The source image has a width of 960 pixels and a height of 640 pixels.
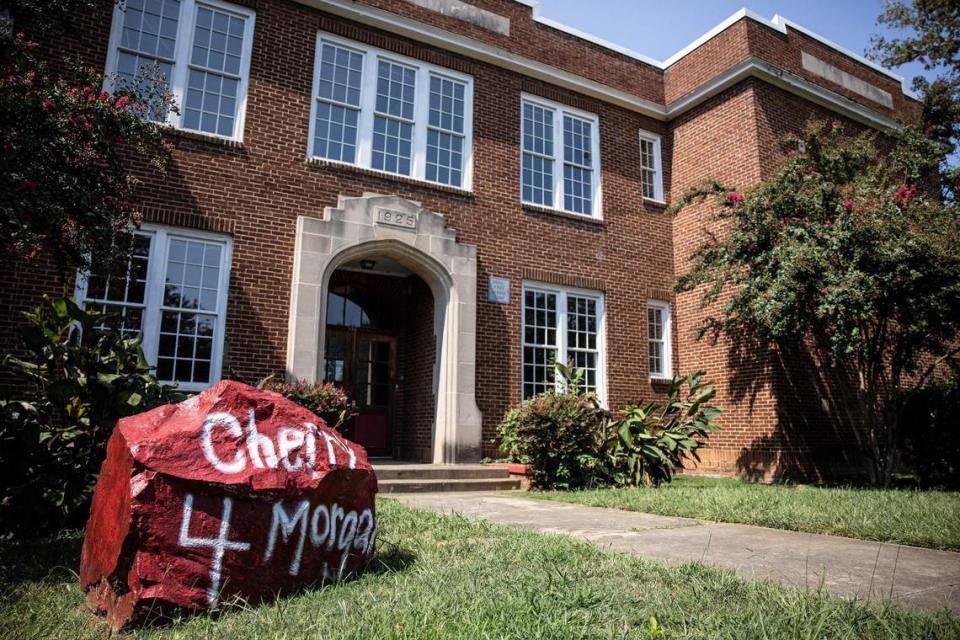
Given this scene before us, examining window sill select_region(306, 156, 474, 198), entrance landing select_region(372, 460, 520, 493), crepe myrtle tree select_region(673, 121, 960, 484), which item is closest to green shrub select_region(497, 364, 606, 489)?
entrance landing select_region(372, 460, 520, 493)

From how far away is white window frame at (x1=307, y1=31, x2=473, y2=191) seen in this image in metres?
11.1

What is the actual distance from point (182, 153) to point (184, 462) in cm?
792

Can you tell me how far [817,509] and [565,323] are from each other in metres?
6.93

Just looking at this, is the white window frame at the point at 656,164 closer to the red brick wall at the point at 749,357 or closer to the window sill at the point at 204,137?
the red brick wall at the point at 749,357

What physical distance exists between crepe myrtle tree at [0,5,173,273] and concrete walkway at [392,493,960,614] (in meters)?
4.30

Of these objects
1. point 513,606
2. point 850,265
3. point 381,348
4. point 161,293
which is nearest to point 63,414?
point 161,293

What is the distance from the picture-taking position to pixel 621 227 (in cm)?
1349

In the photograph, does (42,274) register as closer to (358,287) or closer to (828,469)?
(358,287)

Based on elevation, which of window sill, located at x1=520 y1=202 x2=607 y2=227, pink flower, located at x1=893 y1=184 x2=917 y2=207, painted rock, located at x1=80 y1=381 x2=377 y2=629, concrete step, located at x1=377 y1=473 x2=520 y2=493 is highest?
window sill, located at x1=520 y1=202 x2=607 y2=227

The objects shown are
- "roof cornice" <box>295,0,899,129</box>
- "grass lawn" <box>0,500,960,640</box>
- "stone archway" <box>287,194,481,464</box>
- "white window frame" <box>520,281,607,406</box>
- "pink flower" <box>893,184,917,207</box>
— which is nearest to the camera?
"grass lawn" <box>0,500,960,640</box>

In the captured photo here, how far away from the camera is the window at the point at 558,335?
12195 mm

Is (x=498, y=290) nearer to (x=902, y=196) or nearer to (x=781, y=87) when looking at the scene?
(x=902, y=196)

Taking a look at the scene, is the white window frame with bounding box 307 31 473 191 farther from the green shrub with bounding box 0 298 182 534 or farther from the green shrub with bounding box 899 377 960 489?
the green shrub with bounding box 899 377 960 489

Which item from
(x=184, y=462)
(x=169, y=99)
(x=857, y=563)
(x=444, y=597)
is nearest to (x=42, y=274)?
(x=169, y=99)
